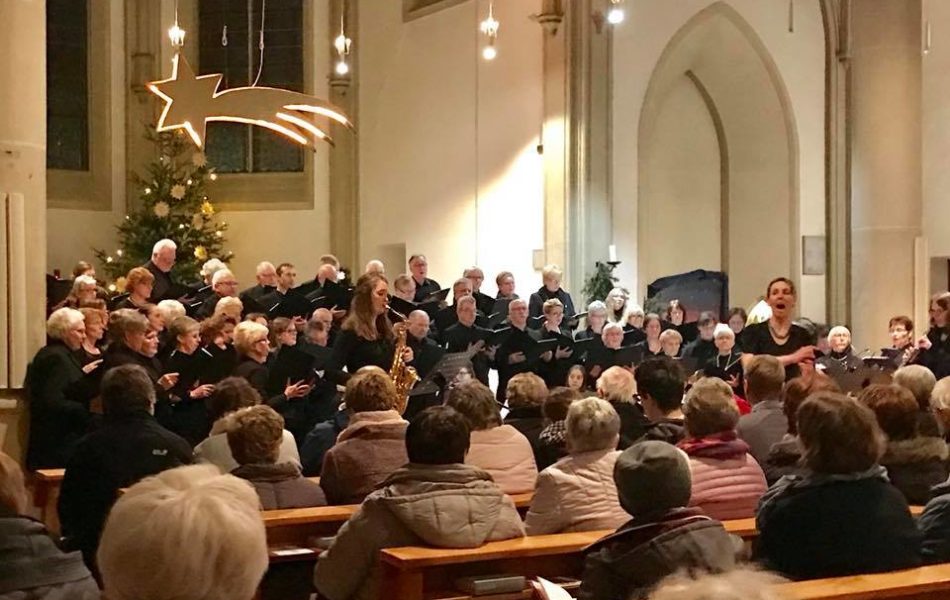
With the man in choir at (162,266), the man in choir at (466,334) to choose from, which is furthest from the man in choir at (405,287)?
the man in choir at (162,266)

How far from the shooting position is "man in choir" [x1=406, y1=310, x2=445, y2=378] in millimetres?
8930

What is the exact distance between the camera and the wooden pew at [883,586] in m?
3.51

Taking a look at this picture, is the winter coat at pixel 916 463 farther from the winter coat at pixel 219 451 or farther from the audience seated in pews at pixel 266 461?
the winter coat at pixel 219 451

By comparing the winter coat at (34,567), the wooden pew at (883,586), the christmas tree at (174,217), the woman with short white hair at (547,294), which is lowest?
the wooden pew at (883,586)

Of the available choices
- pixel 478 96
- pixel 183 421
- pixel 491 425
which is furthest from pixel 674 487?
pixel 478 96

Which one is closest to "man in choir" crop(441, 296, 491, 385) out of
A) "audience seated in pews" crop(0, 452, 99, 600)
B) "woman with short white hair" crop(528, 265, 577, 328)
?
"woman with short white hair" crop(528, 265, 577, 328)

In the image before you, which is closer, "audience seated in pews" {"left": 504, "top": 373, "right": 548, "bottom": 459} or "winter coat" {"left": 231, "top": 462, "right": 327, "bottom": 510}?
"winter coat" {"left": 231, "top": 462, "right": 327, "bottom": 510}

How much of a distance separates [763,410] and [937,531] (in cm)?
154

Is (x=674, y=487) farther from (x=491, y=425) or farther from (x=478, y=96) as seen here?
(x=478, y=96)

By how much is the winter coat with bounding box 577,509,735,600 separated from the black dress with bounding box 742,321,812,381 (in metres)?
3.93

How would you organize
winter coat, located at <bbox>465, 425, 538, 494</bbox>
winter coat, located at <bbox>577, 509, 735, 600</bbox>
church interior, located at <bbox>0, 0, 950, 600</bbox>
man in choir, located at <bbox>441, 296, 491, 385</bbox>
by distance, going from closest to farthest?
1. winter coat, located at <bbox>577, 509, 735, 600</bbox>
2. church interior, located at <bbox>0, 0, 950, 600</bbox>
3. winter coat, located at <bbox>465, 425, 538, 494</bbox>
4. man in choir, located at <bbox>441, 296, 491, 385</bbox>

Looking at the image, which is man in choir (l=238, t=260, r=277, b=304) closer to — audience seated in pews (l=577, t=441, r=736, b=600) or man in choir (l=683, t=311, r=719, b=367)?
man in choir (l=683, t=311, r=719, b=367)

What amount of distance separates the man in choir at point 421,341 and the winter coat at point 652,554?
17.8ft

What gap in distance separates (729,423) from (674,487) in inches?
43.6
